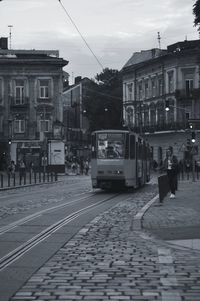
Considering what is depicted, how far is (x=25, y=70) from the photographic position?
80250 mm

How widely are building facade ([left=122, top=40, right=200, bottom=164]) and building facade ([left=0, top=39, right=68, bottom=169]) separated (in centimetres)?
1426

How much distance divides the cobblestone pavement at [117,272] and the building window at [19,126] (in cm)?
6722

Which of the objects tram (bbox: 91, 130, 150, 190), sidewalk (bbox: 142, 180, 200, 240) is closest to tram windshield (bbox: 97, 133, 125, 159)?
tram (bbox: 91, 130, 150, 190)

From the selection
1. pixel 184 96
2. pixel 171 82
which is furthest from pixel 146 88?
pixel 184 96

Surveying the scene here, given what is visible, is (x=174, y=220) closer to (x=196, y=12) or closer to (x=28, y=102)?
(x=196, y=12)

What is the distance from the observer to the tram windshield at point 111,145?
3192 centimetres

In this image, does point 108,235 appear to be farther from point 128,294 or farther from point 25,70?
point 25,70

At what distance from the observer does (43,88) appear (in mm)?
81000

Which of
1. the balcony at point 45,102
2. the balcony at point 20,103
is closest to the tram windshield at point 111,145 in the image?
the balcony at point 45,102

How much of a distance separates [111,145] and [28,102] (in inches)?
1966

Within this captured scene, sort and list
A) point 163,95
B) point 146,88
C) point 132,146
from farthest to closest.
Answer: point 146,88
point 163,95
point 132,146

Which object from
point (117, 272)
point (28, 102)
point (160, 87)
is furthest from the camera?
point (160, 87)

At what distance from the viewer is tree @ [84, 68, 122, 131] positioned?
110 metres

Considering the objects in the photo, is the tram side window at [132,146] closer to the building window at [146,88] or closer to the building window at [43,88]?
the building window at [43,88]
